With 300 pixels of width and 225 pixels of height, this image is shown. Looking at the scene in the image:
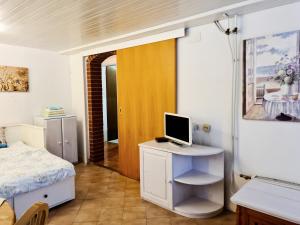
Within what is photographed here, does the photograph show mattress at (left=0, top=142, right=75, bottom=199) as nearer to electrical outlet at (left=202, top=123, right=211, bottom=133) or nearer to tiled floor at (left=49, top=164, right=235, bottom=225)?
tiled floor at (left=49, top=164, right=235, bottom=225)

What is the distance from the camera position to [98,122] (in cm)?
438

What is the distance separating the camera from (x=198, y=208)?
2559mm

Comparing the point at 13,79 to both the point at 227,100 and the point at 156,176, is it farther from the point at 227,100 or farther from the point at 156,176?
the point at 227,100

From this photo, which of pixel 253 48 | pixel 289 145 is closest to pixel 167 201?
pixel 289 145

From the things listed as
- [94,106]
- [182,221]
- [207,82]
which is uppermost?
[207,82]

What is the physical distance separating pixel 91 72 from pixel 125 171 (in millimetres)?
1882

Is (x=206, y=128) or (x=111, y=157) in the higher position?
(x=206, y=128)

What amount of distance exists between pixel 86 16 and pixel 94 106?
210cm

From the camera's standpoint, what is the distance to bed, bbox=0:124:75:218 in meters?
2.35

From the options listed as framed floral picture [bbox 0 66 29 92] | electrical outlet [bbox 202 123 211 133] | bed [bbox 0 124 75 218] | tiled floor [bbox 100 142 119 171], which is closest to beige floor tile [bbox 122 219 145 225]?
bed [bbox 0 124 75 218]

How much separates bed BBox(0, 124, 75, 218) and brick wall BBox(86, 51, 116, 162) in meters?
1.14

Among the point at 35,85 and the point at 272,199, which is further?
the point at 35,85

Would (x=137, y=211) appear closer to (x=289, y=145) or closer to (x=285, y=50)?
(x=289, y=145)

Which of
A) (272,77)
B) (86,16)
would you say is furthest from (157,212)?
(86,16)
